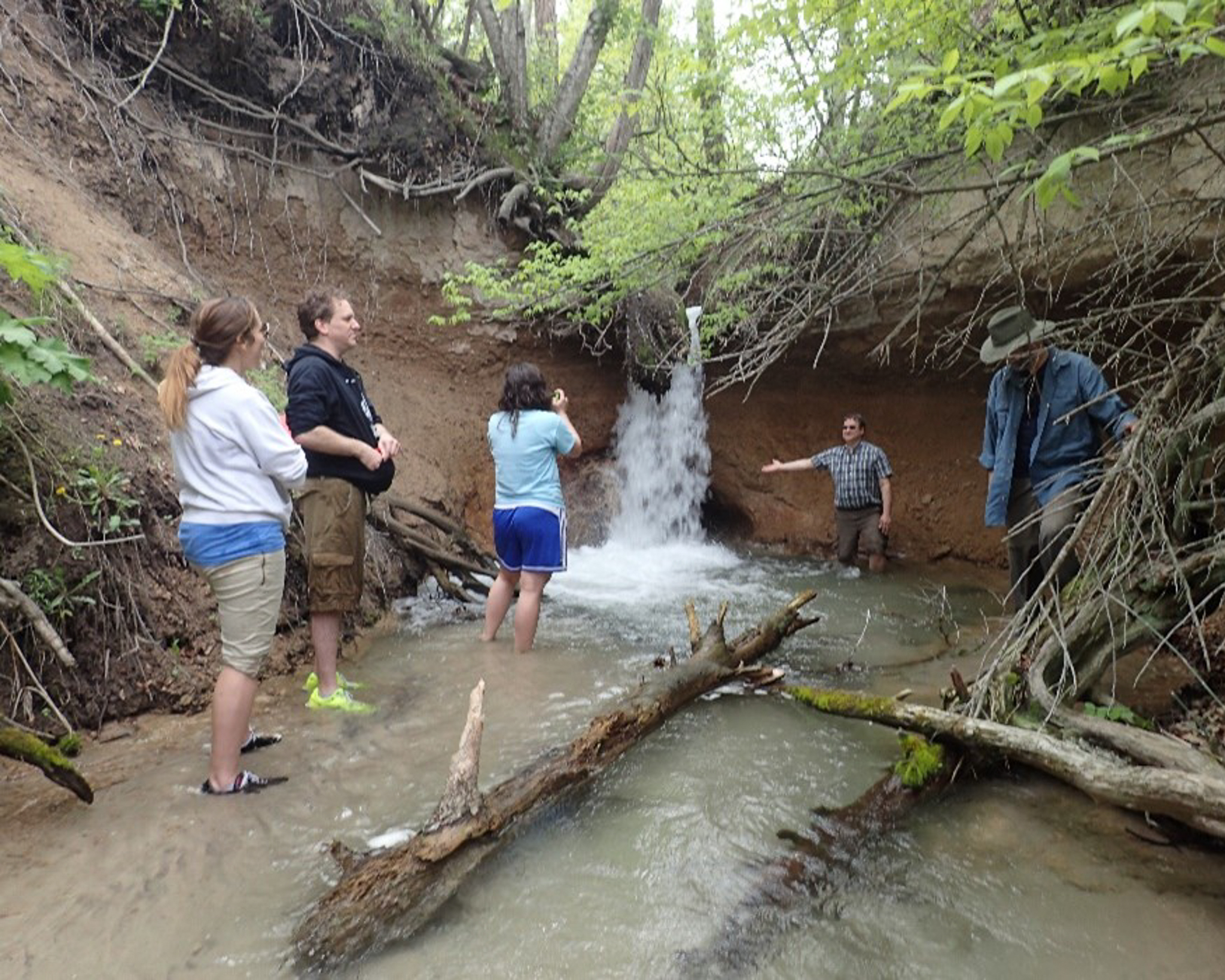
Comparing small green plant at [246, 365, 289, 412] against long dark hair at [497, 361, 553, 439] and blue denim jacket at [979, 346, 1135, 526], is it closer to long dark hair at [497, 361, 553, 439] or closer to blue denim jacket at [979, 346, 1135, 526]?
long dark hair at [497, 361, 553, 439]

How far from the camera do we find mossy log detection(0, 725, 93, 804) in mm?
2295

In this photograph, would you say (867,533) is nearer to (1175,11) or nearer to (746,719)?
(746,719)

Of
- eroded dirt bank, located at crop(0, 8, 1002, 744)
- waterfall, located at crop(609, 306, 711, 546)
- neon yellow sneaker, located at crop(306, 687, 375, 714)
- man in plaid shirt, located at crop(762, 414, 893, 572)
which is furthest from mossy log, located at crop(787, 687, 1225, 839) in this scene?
waterfall, located at crop(609, 306, 711, 546)

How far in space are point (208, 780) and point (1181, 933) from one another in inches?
124

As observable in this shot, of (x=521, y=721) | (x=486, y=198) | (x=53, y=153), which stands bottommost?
(x=521, y=721)

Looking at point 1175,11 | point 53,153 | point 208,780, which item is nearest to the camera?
point 1175,11

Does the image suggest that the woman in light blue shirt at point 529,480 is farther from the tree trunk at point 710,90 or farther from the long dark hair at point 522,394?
the tree trunk at point 710,90

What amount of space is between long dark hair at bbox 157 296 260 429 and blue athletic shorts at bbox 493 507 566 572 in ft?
6.42

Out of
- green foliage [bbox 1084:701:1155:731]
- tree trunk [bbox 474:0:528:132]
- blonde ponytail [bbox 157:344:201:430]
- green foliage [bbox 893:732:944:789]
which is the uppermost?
tree trunk [bbox 474:0:528:132]

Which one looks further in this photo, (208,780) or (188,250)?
(188,250)

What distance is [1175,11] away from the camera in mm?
1586

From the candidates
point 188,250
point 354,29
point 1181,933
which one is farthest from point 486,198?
point 1181,933

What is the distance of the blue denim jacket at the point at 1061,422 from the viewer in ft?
13.3

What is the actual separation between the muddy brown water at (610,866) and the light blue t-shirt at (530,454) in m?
1.24
